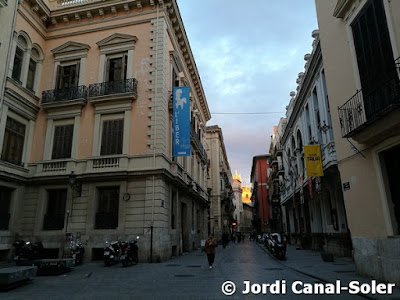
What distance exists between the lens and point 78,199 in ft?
57.4

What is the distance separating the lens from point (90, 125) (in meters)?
18.8

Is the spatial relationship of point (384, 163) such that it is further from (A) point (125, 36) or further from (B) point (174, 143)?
(A) point (125, 36)

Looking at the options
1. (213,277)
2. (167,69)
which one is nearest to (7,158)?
(167,69)

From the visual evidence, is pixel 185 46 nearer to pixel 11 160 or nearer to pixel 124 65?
pixel 124 65

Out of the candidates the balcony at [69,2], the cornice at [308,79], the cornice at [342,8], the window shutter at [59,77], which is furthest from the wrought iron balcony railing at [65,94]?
the cornice at [342,8]

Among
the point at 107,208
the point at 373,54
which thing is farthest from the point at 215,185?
the point at 373,54

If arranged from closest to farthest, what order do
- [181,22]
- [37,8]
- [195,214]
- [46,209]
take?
[46,209] → [37,8] → [181,22] → [195,214]

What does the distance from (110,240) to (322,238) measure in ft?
51.0

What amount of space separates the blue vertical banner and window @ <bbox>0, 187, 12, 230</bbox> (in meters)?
9.75

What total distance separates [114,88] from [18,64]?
5.98m

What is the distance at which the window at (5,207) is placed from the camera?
54.7 ft

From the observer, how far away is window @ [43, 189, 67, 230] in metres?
17.6

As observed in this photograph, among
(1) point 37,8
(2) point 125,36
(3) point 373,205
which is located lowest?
(3) point 373,205

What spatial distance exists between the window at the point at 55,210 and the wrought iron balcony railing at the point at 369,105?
51.1ft
